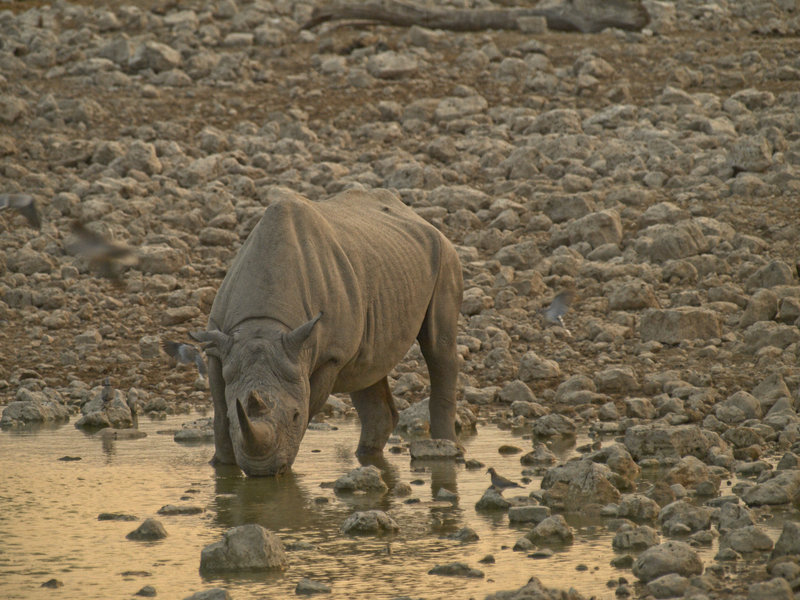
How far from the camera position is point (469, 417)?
423 inches

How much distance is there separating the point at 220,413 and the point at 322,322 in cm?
84

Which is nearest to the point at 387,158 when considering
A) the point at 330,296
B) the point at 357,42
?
the point at 357,42

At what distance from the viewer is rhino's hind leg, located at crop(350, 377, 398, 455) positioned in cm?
966

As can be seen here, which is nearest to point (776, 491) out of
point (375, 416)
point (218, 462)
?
point (375, 416)

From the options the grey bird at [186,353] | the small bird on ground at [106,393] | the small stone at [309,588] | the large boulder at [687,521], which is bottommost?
the small bird on ground at [106,393]

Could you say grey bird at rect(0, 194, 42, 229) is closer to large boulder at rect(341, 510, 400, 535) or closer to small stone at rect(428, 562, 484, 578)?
large boulder at rect(341, 510, 400, 535)

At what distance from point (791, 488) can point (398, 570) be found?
2.39m

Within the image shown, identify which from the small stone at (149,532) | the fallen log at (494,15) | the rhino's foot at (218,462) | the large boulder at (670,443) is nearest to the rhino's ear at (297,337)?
the rhino's foot at (218,462)

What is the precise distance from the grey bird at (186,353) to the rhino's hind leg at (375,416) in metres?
1.75

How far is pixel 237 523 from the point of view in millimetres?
7371

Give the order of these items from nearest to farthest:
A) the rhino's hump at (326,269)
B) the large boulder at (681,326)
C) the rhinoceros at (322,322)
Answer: the rhinoceros at (322,322)
the rhino's hump at (326,269)
the large boulder at (681,326)

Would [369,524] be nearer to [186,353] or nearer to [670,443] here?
[670,443]

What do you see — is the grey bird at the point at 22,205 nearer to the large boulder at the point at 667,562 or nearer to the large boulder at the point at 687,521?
the large boulder at the point at 687,521

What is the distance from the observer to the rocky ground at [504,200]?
1013 cm
